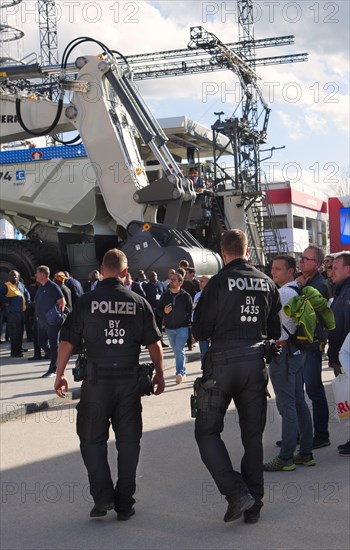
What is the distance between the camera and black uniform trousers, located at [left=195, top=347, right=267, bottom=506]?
17.2 feet

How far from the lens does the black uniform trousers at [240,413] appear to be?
17.2ft

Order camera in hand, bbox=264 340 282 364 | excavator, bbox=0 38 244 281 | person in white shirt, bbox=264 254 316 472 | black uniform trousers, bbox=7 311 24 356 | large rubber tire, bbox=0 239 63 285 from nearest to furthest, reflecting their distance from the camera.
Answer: camera in hand, bbox=264 340 282 364
person in white shirt, bbox=264 254 316 472
black uniform trousers, bbox=7 311 24 356
excavator, bbox=0 38 244 281
large rubber tire, bbox=0 239 63 285

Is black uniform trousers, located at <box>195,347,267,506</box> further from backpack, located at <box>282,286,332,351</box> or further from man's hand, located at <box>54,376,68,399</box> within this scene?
backpack, located at <box>282,286,332,351</box>

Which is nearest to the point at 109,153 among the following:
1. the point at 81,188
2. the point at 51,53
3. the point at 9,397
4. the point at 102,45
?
the point at 81,188

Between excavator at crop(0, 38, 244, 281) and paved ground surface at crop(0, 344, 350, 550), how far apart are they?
7756mm

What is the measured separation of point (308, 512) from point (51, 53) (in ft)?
165

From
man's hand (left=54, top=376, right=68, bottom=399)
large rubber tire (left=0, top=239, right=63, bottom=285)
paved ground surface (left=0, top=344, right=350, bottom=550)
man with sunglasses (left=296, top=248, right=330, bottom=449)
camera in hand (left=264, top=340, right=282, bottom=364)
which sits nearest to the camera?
paved ground surface (left=0, top=344, right=350, bottom=550)

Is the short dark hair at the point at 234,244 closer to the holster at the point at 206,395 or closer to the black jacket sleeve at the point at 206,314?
the black jacket sleeve at the point at 206,314

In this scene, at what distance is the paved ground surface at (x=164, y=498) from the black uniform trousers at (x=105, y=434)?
207 mm

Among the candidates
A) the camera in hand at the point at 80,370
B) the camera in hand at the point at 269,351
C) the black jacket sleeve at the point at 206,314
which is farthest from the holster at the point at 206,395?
the camera in hand at the point at 80,370

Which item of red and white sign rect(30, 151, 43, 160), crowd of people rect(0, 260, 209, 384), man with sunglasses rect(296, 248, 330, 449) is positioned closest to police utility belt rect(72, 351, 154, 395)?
man with sunglasses rect(296, 248, 330, 449)

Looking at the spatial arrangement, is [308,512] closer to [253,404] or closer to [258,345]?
[253,404]

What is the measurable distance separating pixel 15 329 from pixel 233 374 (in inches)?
419

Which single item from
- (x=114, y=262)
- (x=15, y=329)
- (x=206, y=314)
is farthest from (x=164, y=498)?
(x=15, y=329)
